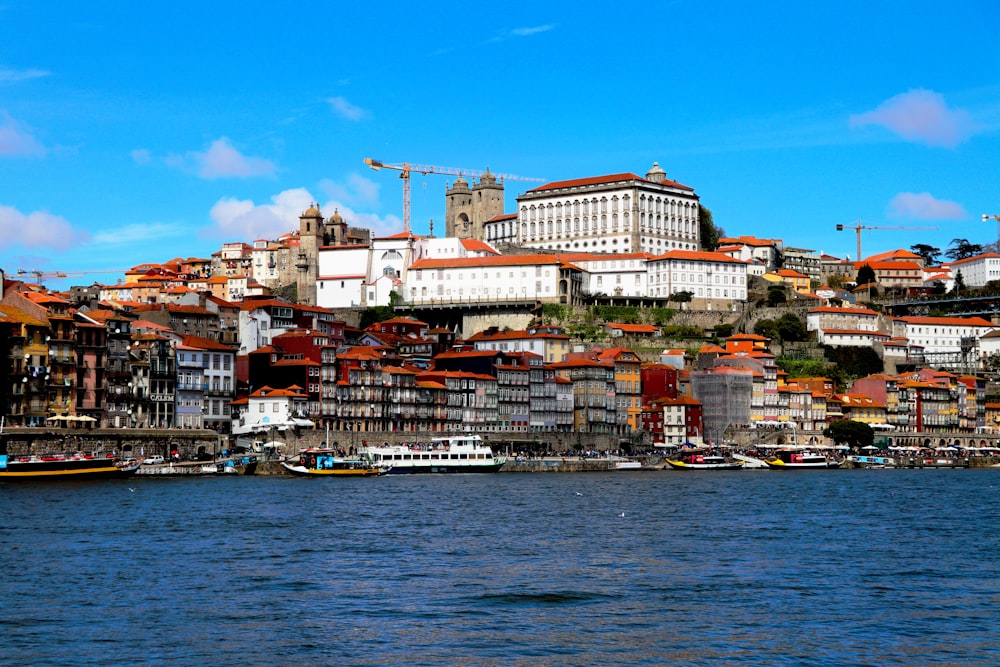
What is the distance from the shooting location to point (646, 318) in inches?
5335

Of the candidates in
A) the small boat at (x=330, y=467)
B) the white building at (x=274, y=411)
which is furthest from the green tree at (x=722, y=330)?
the small boat at (x=330, y=467)

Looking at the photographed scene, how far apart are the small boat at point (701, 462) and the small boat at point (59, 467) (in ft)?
133

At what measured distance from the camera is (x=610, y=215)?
154750mm

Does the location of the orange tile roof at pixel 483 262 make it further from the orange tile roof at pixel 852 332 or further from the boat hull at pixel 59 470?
the boat hull at pixel 59 470

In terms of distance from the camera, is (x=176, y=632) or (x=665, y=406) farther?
(x=665, y=406)

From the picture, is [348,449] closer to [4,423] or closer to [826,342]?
[4,423]

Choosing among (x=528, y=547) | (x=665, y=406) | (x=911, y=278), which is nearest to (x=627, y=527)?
(x=528, y=547)

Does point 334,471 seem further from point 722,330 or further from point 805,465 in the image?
point 722,330

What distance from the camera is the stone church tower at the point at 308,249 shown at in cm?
14738

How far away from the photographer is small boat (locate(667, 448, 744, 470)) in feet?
343

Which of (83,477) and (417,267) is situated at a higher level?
(417,267)

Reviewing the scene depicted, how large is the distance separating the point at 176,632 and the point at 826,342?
377 feet

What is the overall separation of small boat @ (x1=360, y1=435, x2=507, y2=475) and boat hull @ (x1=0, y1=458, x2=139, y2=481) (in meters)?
18.3

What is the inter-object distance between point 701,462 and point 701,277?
3891 cm
